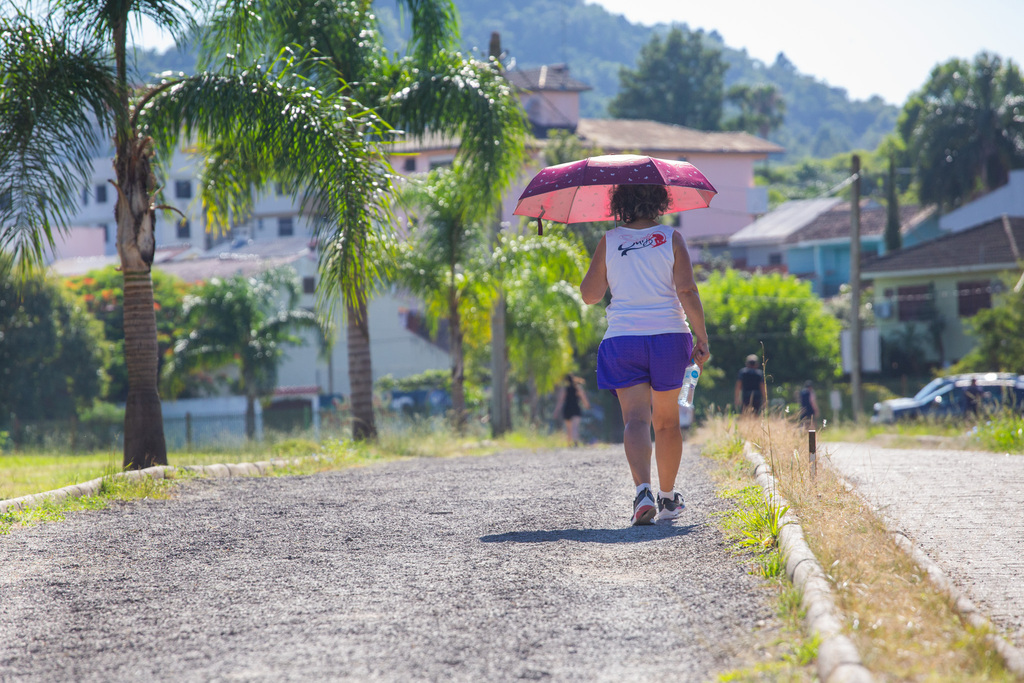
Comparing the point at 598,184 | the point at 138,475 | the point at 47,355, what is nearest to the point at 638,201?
the point at 598,184

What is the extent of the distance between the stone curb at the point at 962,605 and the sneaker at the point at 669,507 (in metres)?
1.11

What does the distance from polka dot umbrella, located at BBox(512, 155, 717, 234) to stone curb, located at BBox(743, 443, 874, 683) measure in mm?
1938

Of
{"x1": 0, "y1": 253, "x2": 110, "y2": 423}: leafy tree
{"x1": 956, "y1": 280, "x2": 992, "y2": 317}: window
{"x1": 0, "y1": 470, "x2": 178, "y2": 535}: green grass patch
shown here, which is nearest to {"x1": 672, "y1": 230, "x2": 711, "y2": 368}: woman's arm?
{"x1": 0, "y1": 470, "x2": 178, "y2": 535}: green grass patch

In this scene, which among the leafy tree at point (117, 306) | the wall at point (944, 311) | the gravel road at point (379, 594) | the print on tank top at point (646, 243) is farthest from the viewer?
the wall at point (944, 311)

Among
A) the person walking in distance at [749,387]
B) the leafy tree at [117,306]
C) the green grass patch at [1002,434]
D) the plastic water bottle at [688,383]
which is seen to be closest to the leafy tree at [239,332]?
the leafy tree at [117,306]

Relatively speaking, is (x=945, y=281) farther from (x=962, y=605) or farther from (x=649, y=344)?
(x=962, y=605)

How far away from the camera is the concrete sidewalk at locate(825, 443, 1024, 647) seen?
14.6 feet

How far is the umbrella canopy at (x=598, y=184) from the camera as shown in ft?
19.1

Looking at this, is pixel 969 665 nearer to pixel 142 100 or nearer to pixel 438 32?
pixel 142 100

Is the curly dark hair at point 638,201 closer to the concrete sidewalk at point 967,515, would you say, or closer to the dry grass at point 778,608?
the dry grass at point 778,608

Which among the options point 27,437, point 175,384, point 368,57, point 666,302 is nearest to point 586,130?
point 175,384

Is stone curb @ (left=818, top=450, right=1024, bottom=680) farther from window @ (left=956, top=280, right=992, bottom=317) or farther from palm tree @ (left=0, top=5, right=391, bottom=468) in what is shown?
window @ (left=956, top=280, right=992, bottom=317)

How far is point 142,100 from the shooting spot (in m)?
9.27

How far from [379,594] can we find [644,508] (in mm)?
1809
